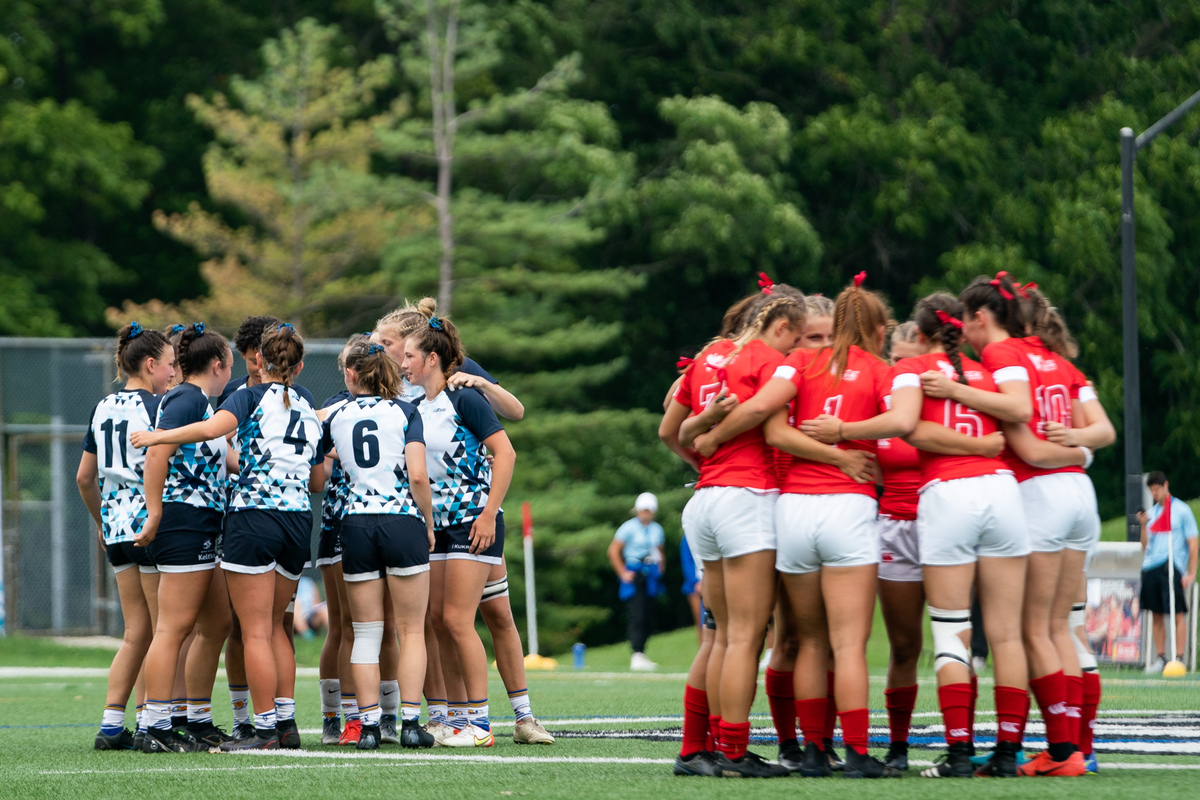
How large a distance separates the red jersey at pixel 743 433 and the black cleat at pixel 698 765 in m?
1.09

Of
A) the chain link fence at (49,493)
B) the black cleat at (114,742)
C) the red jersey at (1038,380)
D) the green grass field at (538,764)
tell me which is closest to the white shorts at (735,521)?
the green grass field at (538,764)

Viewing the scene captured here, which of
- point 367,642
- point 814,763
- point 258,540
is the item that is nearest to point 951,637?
point 814,763

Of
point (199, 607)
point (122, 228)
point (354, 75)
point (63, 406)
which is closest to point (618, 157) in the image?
point (354, 75)

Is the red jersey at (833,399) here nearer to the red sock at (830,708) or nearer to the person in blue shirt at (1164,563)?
the red sock at (830,708)

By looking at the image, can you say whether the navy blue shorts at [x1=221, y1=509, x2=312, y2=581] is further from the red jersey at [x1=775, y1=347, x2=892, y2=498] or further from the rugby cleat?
the red jersey at [x1=775, y1=347, x2=892, y2=498]

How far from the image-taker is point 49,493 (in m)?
19.0

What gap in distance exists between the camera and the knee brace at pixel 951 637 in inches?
243

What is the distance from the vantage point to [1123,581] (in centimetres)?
1588

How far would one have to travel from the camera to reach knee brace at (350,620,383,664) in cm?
734

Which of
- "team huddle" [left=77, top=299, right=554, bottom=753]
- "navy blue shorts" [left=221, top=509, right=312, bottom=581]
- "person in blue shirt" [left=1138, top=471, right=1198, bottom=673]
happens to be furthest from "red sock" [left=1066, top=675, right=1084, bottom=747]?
Answer: "person in blue shirt" [left=1138, top=471, right=1198, bottom=673]

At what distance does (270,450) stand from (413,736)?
1.53 m

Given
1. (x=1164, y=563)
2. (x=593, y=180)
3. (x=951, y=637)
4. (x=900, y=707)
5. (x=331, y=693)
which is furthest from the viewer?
(x=593, y=180)

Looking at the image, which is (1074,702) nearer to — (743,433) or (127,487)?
(743,433)

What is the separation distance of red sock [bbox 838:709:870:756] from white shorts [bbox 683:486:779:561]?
72 cm
